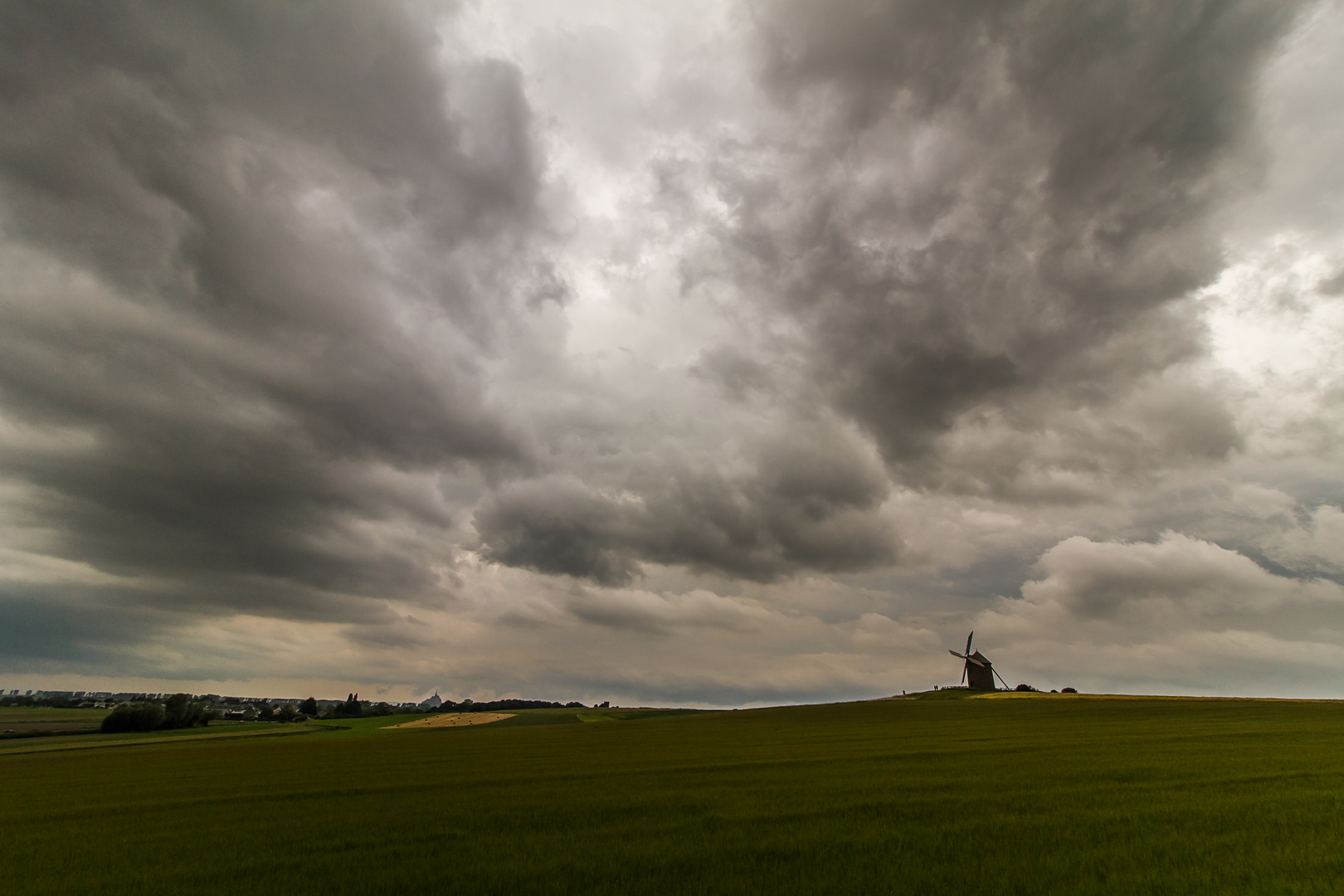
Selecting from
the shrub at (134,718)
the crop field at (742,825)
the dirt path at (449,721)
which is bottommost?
the dirt path at (449,721)

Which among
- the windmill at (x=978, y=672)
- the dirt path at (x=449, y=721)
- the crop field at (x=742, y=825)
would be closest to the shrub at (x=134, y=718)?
the dirt path at (x=449, y=721)

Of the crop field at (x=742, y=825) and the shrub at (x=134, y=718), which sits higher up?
the crop field at (x=742, y=825)

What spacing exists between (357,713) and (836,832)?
8539 inches

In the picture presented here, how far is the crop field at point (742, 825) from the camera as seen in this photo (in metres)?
11.9

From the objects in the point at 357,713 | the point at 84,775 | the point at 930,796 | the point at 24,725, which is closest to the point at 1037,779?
the point at 930,796

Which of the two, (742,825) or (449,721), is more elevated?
(742,825)

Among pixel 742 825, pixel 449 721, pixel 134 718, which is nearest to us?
pixel 742 825

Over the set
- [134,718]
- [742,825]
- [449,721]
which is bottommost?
[449,721]

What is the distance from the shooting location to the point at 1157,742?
35.2 metres

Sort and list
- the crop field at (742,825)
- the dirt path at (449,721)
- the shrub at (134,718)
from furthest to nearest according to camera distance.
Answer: the dirt path at (449,721), the shrub at (134,718), the crop field at (742,825)

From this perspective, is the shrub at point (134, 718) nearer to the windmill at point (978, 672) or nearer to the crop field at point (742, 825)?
the crop field at point (742, 825)

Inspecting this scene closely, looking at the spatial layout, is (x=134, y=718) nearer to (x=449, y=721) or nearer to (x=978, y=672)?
(x=449, y=721)

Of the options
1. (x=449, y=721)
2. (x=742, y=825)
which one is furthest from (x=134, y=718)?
(x=742, y=825)

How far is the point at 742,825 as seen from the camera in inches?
650
